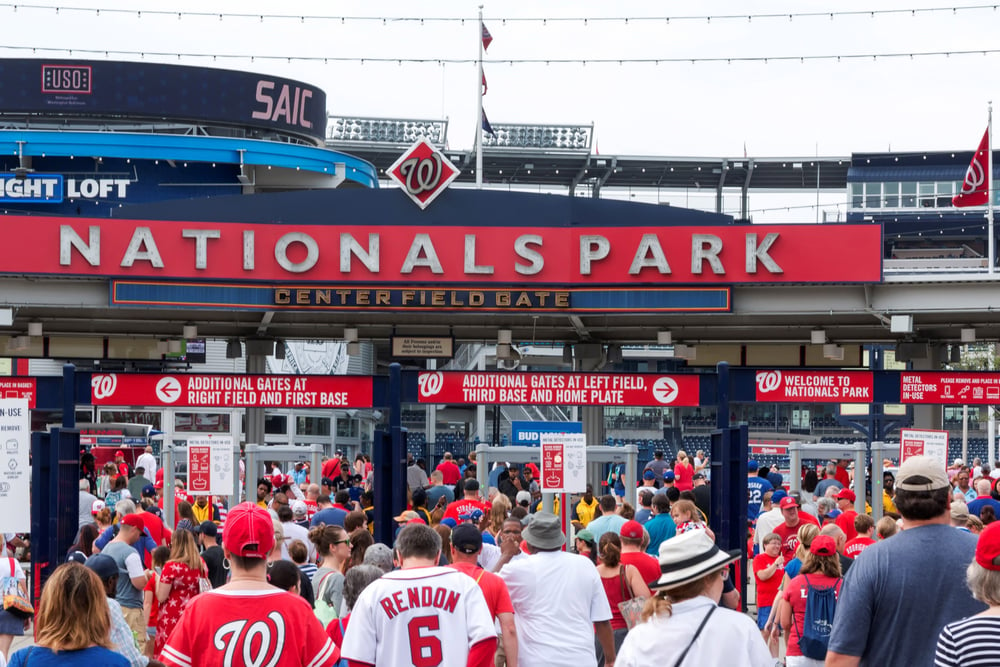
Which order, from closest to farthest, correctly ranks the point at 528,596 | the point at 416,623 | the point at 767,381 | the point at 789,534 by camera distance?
1. the point at 416,623
2. the point at 528,596
3. the point at 789,534
4. the point at 767,381

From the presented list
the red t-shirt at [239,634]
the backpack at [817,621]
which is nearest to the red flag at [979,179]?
the backpack at [817,621]

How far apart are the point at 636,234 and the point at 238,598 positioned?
18939 mm

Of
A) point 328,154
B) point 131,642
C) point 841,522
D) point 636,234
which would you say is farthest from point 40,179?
point 131,642

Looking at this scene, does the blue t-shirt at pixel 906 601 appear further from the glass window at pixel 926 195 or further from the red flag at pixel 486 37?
the glass window at pixel 926 195

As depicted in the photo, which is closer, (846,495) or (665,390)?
→ (846,495)

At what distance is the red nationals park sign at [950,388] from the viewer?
21625mm

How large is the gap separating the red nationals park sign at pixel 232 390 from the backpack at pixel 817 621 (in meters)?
11.3

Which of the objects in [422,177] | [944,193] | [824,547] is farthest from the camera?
[944,193]

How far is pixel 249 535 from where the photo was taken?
6035 mm

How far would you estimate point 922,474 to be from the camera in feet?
19.0

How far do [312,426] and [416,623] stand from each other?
5119 cm

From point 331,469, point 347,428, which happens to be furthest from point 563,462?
point 347,428

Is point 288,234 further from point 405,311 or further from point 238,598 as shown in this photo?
point 238,598

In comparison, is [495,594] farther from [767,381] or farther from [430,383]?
→ [767,381]
